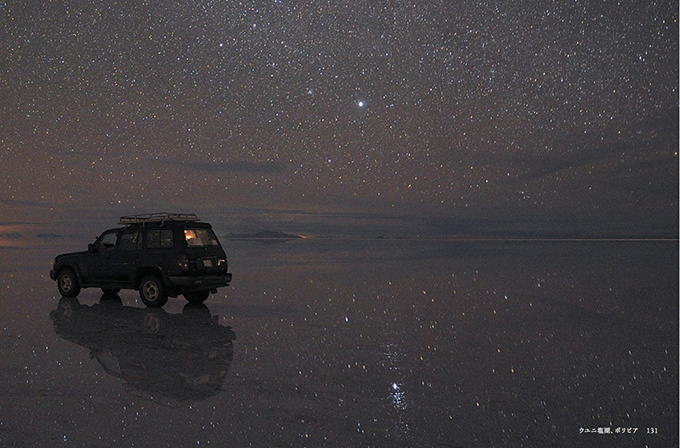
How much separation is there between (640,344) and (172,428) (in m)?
7.75

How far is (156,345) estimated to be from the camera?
8.79 metres

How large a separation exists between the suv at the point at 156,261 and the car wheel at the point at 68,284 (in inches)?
1.1

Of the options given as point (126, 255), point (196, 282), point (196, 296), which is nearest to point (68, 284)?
point (126, 255)

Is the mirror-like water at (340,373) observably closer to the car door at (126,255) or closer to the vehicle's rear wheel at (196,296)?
the vehicle's rear wheel at (196,296)

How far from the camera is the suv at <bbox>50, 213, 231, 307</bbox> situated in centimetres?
1304

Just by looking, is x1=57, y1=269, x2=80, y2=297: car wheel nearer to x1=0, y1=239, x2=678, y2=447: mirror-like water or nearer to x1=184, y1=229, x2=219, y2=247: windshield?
x1=0, y1=239, x2=678, y2=447: mirror-like water

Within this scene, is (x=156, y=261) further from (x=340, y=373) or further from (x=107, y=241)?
(x=340, y=373)

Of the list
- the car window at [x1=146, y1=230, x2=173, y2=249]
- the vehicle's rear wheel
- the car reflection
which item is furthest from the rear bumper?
the car window at [x1=146, y1=230, x2=173, y2=249]

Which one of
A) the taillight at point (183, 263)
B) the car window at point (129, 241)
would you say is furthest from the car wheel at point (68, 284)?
the taillight at point (183, 263)

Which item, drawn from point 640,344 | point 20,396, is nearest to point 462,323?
point 640,344

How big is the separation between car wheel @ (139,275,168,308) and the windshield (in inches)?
47.5

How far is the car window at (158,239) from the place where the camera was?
526 inches

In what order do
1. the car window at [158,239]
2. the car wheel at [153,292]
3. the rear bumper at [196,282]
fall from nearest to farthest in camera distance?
1. the rear bumper at [196,282]
2. the car wheel at [153,292]
3. the car window at [158,239]

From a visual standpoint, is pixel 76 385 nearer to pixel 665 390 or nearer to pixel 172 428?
pixel 172 428
